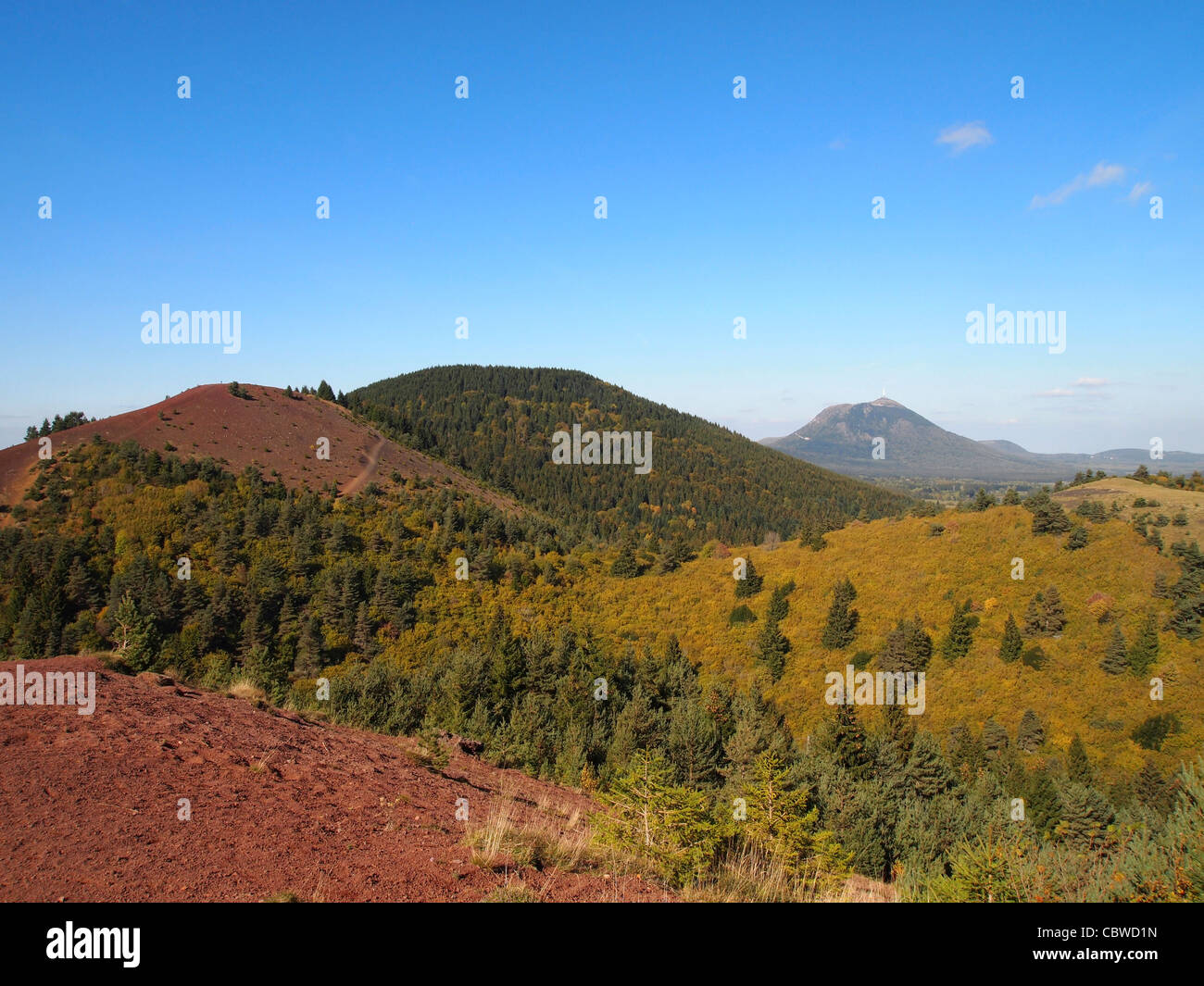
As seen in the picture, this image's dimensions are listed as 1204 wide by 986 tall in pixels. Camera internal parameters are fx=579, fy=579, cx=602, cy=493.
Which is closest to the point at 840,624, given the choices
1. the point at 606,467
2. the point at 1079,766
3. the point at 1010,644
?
the point at 1010,644

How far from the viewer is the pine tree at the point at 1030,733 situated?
101ft

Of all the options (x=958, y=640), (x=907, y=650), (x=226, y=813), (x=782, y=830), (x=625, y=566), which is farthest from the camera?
(x=625, y=566)

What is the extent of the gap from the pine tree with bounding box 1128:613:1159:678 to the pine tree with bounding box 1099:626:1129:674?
0.94 feet

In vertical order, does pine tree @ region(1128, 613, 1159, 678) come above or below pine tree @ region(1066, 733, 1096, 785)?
above

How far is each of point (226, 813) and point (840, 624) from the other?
40762mm

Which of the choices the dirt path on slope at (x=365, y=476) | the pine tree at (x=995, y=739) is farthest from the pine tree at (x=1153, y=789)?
the dirt path on slope at (x=365, y=476)

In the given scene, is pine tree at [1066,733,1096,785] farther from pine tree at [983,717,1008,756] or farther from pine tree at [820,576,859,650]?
pine tree at [820,576,859,650]

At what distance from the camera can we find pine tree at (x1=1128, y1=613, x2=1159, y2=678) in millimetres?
32312

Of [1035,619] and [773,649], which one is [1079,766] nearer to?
[1035,619]

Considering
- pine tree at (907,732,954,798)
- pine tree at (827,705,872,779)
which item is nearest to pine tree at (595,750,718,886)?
pine tree at (827,705,872,779)

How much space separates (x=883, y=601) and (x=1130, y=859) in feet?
135

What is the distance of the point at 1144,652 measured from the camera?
3231 cm

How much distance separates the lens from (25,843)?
627 cm
